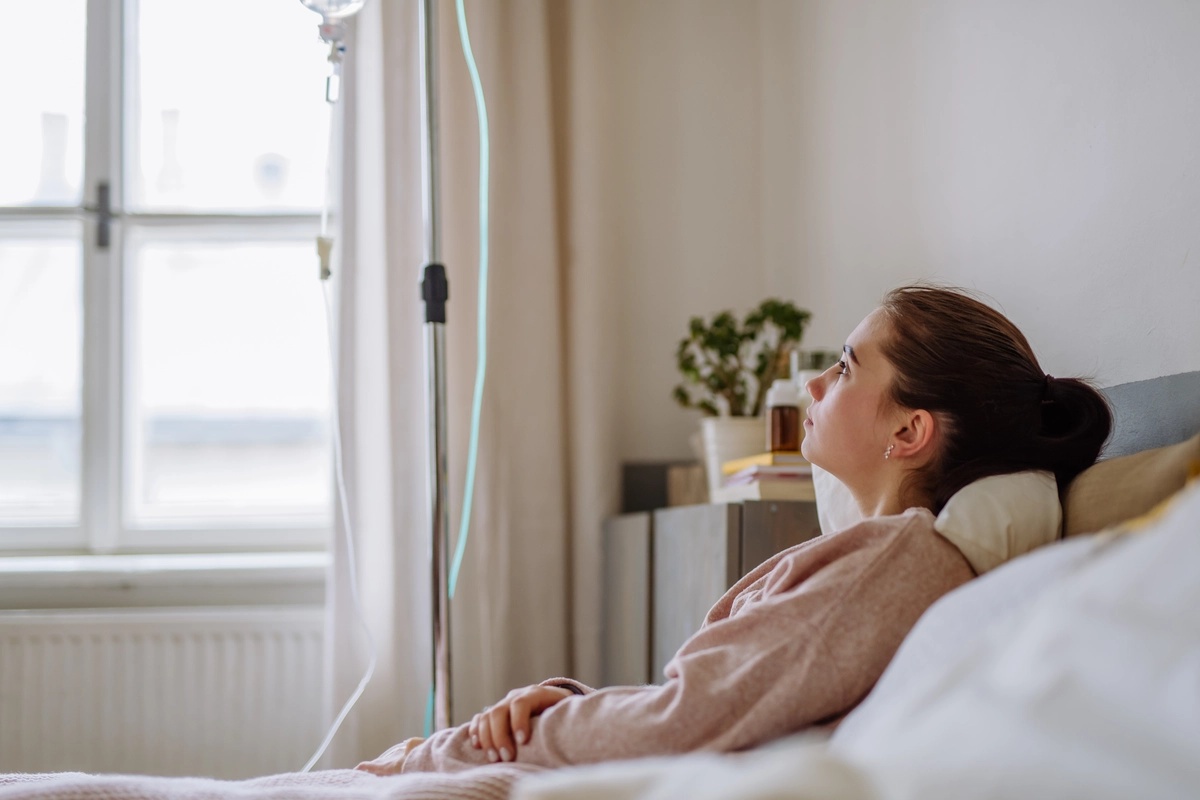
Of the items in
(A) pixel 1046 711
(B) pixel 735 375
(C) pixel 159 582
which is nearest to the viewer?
(A) pixel 1046 711

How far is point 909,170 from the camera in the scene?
190 centimetres

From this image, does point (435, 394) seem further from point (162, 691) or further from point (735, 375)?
point (162, 691)

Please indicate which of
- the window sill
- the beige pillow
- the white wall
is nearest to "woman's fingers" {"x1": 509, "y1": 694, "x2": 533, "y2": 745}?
the beige pillow

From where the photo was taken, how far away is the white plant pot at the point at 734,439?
1.98 metres

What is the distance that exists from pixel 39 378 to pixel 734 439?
65.7 inches

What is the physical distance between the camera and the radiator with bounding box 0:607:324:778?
2326mm

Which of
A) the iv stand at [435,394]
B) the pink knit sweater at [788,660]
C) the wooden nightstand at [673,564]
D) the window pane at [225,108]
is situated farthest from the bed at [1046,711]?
the window pane at [225,108]

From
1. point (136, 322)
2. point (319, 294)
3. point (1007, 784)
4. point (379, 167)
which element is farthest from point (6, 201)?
point (1007, 784)

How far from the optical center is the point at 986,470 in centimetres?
109

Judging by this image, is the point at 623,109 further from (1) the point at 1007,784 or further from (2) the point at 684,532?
(1) the point at 1007,784

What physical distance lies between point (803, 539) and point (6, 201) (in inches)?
80.9

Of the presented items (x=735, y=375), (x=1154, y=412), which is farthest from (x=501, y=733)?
(x=735, y=375)

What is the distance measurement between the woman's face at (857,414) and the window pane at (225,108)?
1.72 m

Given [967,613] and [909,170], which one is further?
[909,170]
